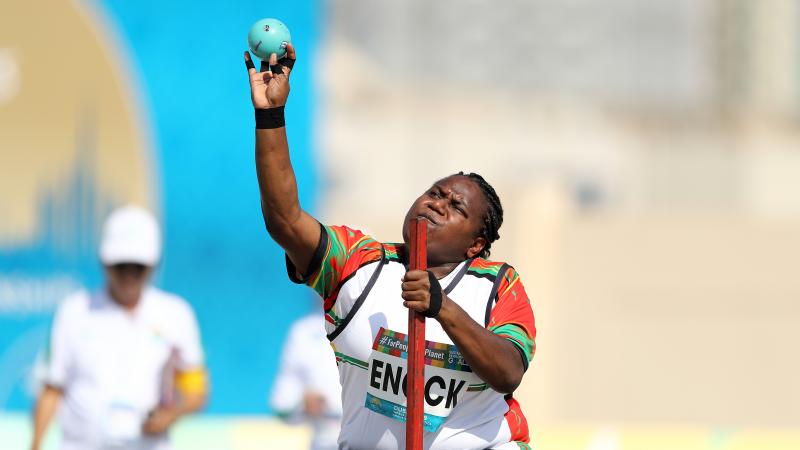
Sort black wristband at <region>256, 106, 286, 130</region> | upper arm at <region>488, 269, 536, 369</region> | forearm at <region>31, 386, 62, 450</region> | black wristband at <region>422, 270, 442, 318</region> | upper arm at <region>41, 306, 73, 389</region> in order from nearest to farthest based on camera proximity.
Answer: black wristband at <region>422, 270, 442, 318</region> < black wristband at <region>256, 106, 286, 130</region> < upper arm at <region>488, 269, 536, 369</region> < forearm at <region>31, 386, 62, 450</region> < upper arm at <region>41, 306, 73, 389</region>

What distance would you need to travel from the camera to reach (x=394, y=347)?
13.4ft

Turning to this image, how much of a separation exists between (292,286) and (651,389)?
706cm

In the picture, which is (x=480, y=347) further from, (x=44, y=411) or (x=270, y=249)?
(x=270, y=249)

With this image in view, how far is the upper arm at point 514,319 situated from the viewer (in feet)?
13.3

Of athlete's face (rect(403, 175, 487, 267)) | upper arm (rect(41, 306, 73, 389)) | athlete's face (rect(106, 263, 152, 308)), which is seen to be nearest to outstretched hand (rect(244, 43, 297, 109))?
athlete's face (rect(403, 175, 487, 267))

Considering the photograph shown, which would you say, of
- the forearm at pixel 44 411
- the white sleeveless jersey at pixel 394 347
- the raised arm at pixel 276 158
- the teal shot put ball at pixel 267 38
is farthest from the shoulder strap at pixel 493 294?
the forearm at pixel 44 411

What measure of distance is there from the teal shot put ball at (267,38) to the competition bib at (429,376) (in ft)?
2.84

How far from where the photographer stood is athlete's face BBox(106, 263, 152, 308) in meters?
6.87

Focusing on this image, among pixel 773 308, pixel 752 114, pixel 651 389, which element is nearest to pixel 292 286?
pixel 651 389

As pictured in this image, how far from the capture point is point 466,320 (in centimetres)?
384

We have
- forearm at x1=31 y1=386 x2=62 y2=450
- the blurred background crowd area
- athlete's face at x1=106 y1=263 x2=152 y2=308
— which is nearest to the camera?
forearm at x1=31 y1=386 x2=62 y2=450

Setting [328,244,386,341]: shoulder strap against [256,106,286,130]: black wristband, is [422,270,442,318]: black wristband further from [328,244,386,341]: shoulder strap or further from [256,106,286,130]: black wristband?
[256,106,286,130]: black wristband

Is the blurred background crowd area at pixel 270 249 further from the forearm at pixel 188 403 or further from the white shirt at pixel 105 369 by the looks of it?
the white shirt at pixel 105 369

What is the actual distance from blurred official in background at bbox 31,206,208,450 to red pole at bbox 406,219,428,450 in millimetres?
3098
